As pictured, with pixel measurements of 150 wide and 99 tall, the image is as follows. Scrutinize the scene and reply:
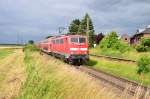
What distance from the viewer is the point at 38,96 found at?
923cm

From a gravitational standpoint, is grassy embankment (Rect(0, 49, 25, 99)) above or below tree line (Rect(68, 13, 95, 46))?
below

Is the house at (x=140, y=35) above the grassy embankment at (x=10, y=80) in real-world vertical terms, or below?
above

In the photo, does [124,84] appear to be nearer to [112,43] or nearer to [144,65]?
[144,65]

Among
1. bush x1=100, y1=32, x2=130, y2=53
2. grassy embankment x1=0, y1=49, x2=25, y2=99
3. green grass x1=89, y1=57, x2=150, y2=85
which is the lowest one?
green grass x1=89, y1=57, x2=150, y2=85

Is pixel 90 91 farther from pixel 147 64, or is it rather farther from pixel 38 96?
pixel 147 64

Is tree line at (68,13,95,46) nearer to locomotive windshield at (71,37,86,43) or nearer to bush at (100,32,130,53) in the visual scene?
bush at (100,32,130,53)

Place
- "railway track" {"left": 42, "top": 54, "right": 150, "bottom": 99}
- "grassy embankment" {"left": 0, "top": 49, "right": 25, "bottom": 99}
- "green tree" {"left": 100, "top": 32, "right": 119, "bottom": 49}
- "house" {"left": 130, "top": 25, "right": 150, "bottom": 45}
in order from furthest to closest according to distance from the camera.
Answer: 1. "house" {"left": 130, "top": 25, "right": 150, "bottom": 45}
2. "green tree" {"left": 100, "top": 32, "right": 119, "bottom": 49}
3. "grassy embankment" {"left": 0, "top": 49, "right": 25, "bottom": 99}
4. "railway track" {"left": 42, "top": 54, "right": 150, "bottom": 99}

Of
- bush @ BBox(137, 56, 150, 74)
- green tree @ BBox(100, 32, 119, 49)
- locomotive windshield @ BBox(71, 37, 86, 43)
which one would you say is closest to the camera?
bush @ BBox(137, 56, 150, 74)

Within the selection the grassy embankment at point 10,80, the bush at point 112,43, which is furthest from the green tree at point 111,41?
the grassy embankment at point 10,80

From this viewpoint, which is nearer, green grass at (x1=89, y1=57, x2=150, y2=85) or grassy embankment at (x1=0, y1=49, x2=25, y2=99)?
grassy embankment at (x1=0, y1=49, x2=25, y2=99)

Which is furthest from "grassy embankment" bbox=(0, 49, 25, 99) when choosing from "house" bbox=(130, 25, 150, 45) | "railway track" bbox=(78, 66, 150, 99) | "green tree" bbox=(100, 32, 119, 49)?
"house" bbox=(130, 25, 150, 45)

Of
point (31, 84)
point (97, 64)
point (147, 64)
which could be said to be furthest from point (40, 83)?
point (97, 64)

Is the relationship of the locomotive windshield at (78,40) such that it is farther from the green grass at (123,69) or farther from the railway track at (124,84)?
the railway track at (124,84)

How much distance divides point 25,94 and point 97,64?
82.4 feet
